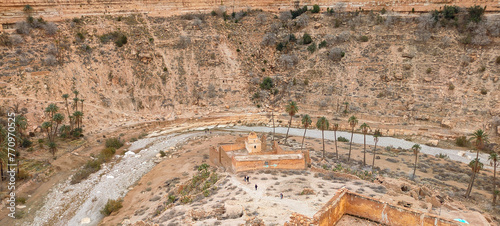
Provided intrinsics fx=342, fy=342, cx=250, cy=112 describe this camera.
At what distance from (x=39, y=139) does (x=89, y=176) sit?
11.5m

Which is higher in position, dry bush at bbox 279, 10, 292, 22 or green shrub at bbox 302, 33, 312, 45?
dry bush at bbox 279, 10, 292, 22

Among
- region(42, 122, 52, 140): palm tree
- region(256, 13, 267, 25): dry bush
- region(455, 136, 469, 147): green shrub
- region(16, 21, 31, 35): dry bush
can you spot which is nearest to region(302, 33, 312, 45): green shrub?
region(256, 13, 267, 25): dry bush

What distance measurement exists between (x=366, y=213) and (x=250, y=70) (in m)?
47.7

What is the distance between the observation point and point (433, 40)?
189 feet

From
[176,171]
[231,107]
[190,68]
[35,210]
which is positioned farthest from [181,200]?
[190,68]

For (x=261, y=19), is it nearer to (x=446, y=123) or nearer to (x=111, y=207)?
(x=446, y=123)

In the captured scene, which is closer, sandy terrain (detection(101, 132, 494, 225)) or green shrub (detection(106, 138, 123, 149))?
sandy terrain (detection(101, 132, 494, 225))

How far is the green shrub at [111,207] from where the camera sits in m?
30.9

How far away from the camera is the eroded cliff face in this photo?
5072 centimetres

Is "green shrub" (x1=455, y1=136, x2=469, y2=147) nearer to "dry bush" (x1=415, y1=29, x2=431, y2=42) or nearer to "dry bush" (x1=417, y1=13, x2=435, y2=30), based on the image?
"dry bush" (x1=415, y1=29, x2=431, y2=42)

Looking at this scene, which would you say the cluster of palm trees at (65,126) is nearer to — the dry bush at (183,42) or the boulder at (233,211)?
the dry bush at (183,42)

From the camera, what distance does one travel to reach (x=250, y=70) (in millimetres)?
64938

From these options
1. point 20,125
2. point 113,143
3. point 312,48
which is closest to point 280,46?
point 312,48

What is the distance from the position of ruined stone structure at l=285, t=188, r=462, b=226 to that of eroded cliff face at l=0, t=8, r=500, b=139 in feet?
118
